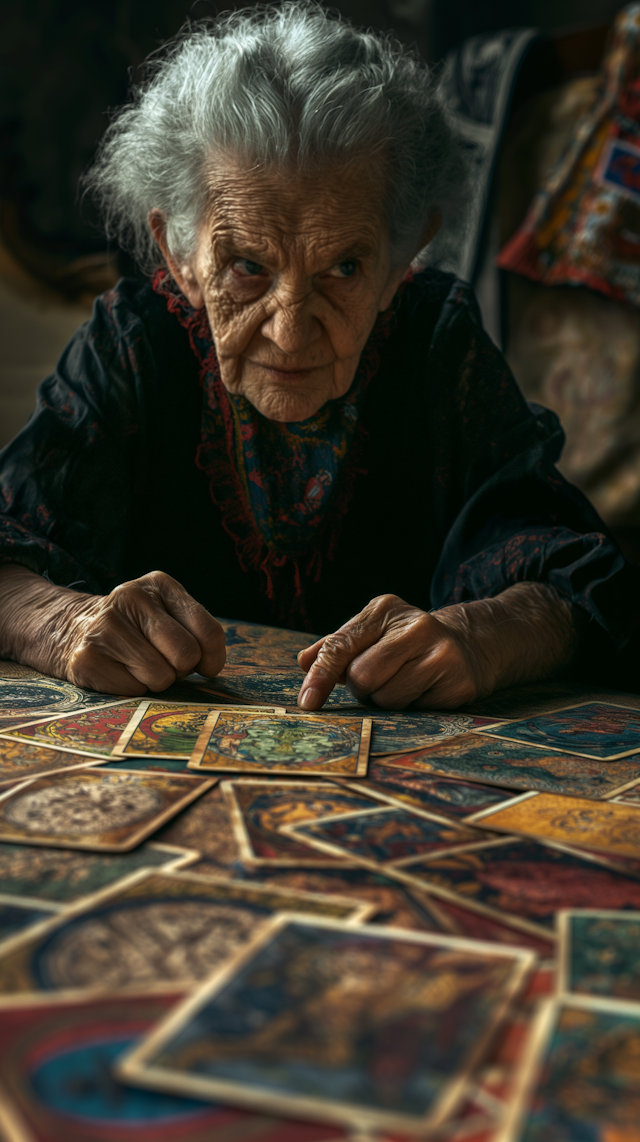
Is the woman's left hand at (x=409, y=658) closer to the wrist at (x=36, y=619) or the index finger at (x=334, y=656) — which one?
the index finger at (x=334, y=656)

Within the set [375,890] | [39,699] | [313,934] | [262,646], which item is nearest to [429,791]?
[375,890]

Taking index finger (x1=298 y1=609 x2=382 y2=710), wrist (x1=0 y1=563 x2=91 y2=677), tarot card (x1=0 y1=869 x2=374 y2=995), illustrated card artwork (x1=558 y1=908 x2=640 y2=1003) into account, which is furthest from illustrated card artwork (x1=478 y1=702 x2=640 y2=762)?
wrist (x1=0 y1=563 x2=91 y2=677)

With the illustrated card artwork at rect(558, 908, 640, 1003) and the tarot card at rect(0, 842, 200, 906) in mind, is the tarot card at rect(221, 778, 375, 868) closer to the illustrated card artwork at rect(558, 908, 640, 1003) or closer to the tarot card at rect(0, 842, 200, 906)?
the tarot card at rect(0, 842, 200, 906)

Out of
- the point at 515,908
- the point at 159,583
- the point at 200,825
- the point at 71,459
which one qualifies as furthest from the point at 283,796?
the point at 71,459

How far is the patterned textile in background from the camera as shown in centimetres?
380

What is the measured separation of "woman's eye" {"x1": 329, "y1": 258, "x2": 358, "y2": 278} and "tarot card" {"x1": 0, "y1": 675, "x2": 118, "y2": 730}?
88cm

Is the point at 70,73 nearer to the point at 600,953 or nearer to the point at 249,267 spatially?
the point at 249,267

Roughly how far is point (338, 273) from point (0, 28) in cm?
345

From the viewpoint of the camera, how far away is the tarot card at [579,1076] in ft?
1.63

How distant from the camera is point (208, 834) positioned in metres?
0.87

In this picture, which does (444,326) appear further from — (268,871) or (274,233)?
(268,871)

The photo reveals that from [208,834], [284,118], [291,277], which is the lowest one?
[208,834]

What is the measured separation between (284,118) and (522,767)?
3.83 feet

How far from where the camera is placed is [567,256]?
3961mm
